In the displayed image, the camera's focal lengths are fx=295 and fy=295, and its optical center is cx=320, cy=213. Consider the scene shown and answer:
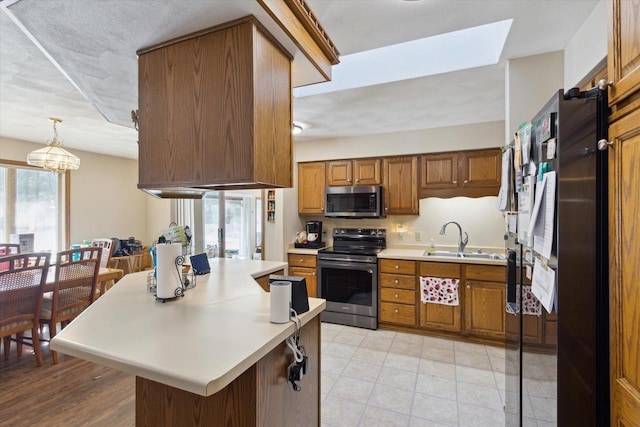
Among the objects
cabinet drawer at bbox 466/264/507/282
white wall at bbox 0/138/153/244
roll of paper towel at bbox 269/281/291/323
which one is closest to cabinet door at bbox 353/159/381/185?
cabinet drawer at bbox 466/264/507/282

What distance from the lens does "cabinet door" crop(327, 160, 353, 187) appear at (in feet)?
13.0

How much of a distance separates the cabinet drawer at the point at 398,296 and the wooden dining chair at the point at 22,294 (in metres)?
3.30

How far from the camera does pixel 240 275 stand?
2.08 m

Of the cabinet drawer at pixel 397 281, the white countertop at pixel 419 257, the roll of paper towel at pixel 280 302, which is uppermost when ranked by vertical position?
the roll of paper towel at pixel 280 302

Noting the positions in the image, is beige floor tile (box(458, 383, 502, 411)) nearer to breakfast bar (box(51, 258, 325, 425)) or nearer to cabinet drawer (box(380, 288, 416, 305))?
cabinet drawer (box(380, 288, 416, 305))

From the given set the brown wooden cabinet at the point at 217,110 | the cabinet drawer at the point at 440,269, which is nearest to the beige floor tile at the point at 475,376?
the cabinet drawer at the point at 440,269

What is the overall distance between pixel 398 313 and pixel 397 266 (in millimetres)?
542

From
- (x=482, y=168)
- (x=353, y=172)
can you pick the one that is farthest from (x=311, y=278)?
(x=482, y=168)

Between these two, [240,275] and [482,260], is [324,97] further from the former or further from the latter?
[482,260]

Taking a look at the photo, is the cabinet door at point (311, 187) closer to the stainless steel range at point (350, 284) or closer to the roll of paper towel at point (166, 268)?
the stainless steel range at point (350, 284)

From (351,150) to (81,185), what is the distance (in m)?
4.68

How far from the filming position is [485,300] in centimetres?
304

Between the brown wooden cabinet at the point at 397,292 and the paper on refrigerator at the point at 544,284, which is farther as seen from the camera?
the brown wooden cabinet at the point at 397,292

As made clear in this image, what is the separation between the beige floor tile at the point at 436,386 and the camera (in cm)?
226
